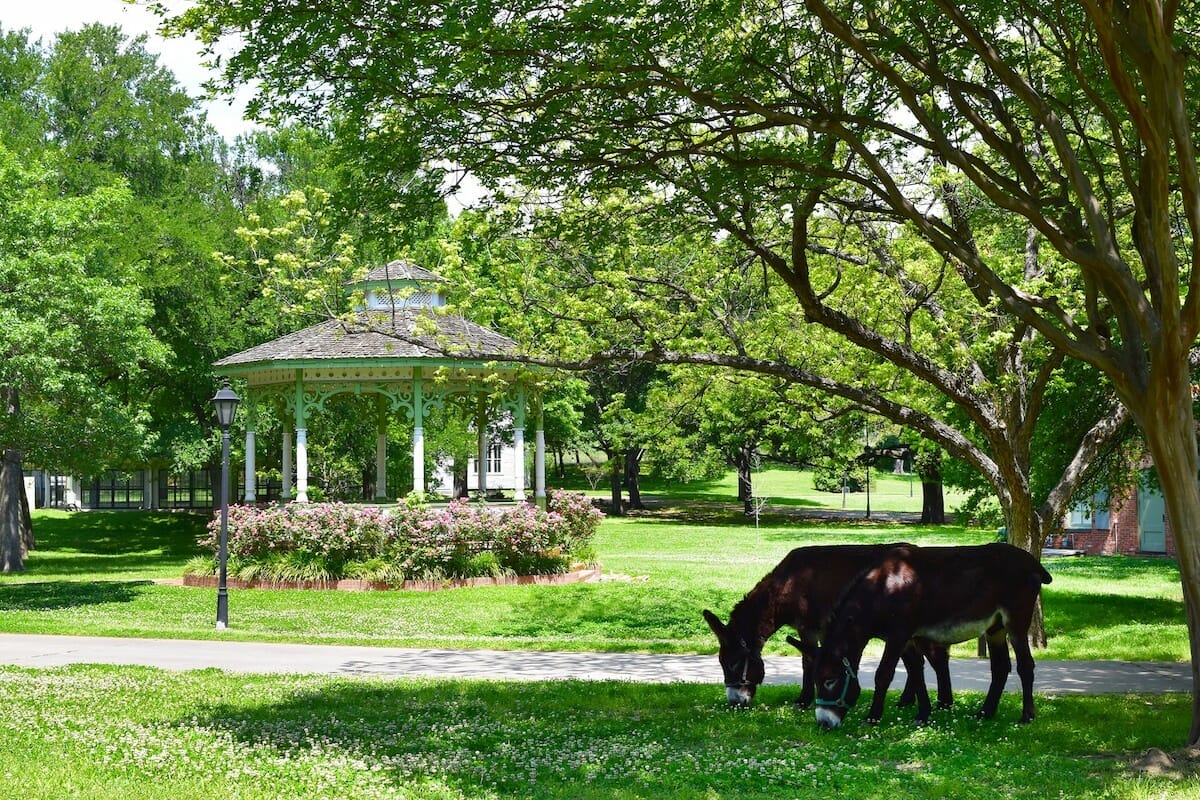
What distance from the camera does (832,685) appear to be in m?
9.07

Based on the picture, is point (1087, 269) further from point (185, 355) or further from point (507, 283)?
point (185, 355)

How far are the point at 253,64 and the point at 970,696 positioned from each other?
8438 millimetres

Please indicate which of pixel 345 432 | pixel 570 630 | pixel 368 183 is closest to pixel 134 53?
pixel 345 432

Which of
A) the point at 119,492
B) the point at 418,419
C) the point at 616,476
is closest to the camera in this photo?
the point at 418,419

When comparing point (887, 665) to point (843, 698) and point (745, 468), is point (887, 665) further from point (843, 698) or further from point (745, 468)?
point (745, 468)

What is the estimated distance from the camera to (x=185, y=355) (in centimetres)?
3722

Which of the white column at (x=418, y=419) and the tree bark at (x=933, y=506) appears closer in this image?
the white column at (x=418, y=419)

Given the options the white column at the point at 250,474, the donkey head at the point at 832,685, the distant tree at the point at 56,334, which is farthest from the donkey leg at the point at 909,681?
the white column at the point at 250,474

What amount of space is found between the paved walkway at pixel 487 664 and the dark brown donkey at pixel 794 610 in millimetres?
2790

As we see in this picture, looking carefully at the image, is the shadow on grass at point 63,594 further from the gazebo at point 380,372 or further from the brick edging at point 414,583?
the gazebo at point 380,372

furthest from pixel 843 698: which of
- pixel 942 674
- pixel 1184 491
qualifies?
pixel 1184 491

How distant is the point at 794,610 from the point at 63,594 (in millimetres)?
18935

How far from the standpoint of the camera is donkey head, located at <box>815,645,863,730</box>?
9.07 meters

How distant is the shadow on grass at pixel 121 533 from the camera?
38656 mm
